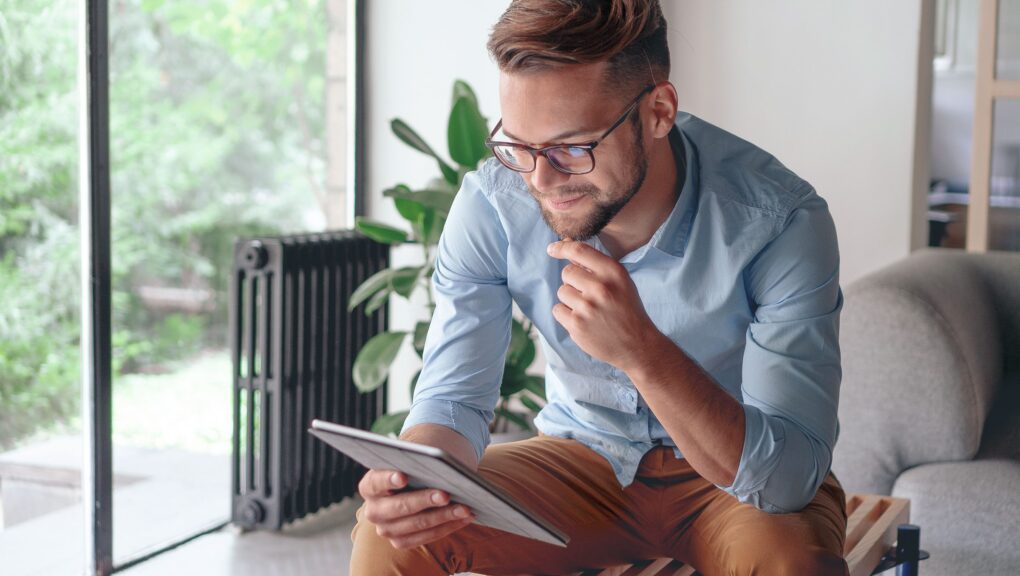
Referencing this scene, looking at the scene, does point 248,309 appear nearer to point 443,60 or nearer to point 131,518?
point 131,518

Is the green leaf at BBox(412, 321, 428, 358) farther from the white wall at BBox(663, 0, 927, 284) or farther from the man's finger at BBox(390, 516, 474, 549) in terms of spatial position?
the man's finger at BBox(390, 516, 474, 549)

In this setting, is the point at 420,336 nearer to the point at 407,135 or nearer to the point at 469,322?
the point at 407,135

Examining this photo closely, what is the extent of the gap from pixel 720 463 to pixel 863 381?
1.04m

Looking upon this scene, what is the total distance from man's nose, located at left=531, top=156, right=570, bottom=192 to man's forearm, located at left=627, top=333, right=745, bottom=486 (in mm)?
248

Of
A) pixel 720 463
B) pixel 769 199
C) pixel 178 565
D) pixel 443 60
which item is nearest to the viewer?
pixel 720 463

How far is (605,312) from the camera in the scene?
125cm

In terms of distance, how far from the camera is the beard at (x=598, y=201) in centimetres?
142

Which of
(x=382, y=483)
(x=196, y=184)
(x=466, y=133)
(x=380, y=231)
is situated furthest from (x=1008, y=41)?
(x=196, y=184)

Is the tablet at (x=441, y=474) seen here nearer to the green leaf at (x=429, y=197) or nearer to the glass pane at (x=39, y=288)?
the green leaf at (x=429, y=197)

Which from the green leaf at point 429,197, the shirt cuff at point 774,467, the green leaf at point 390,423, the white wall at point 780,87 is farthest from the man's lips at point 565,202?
the white wall at point 780,87

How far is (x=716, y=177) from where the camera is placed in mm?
1556

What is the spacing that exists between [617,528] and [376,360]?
1262mm

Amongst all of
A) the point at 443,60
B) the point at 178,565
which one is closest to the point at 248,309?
the point at 178,565

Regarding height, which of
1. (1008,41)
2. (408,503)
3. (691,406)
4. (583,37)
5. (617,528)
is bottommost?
(617,528)
